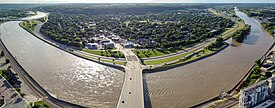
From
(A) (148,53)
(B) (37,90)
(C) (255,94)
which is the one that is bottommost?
(A) (148,53)

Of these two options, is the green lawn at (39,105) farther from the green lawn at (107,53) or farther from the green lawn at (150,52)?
the green lawn at (150,52)

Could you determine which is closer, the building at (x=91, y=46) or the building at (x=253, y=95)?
the building at (x=253, y=95)

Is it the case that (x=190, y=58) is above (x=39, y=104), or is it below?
below

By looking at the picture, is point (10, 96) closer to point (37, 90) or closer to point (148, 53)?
point (37, 90)

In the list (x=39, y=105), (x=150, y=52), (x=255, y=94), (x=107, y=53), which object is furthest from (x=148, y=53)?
(x=39, y=105)

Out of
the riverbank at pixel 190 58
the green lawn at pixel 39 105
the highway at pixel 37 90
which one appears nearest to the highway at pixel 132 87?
the riverbank at pixel 190 58

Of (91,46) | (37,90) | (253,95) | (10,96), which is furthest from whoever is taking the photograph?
(91,46)

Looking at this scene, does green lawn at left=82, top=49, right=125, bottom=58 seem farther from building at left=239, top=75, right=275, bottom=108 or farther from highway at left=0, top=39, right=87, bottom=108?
building at left=239, top=75, right=275, bottom=108
